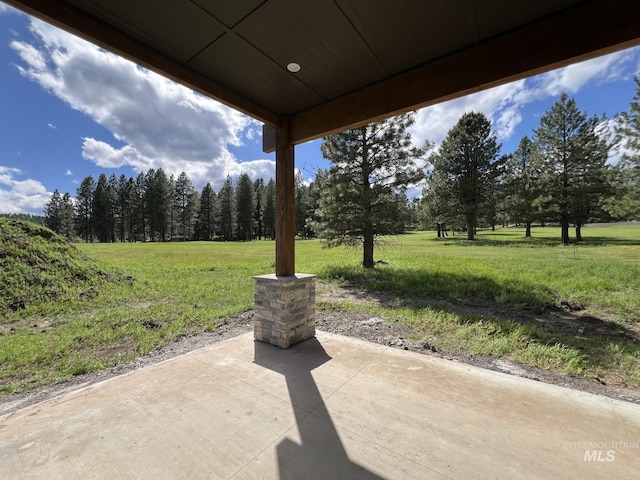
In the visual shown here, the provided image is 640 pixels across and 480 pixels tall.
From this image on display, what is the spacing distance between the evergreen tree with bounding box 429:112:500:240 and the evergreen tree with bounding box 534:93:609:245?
3.71 metres

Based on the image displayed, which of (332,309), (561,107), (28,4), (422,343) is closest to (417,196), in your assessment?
(332,309)

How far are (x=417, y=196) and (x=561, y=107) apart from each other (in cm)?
1482

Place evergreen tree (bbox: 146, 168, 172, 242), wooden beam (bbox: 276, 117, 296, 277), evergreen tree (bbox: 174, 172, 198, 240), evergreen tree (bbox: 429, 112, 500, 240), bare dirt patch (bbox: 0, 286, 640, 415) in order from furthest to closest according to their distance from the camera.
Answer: evergreen tree (bbox: 174, 172, 198, 240) < evergreen tree (bbox: 146, 168, 172, 242) < evergreen tree (bbox: 429, 112, 500, 240) < wooden beam (bbox: 276, 117, 296, 277) < bare dirt patch (bbox: 0, 286, 640, 415)

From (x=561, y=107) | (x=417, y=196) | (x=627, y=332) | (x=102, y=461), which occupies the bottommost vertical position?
(x=627, y=332)

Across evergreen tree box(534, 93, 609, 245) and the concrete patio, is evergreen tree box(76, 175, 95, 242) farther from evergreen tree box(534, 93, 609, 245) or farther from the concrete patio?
evergreen tree box(534, 93, 609, 245)

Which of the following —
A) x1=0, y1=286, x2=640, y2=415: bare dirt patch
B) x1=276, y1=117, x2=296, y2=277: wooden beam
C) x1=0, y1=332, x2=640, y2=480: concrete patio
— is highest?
x1=276, y1=117, x2=296, y2=277: wooden beam

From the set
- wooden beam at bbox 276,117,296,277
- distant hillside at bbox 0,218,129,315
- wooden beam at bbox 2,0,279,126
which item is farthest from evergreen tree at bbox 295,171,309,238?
wooden beam at bbox 2,0,279,126

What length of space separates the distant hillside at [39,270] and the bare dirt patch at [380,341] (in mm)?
3895

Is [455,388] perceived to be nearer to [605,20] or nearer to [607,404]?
[607,404]

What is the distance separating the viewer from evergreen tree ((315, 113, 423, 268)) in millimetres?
8672

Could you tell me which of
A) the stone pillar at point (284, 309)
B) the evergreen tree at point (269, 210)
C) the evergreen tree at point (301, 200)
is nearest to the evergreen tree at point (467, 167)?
the evergreen tree at point (301, 200)

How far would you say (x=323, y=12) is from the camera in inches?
74.8

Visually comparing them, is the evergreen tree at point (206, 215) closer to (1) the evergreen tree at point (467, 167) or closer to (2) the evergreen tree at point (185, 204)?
(2) the evergreen tree at point (185, 204)

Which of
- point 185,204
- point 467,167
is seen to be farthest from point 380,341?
point 185,204
